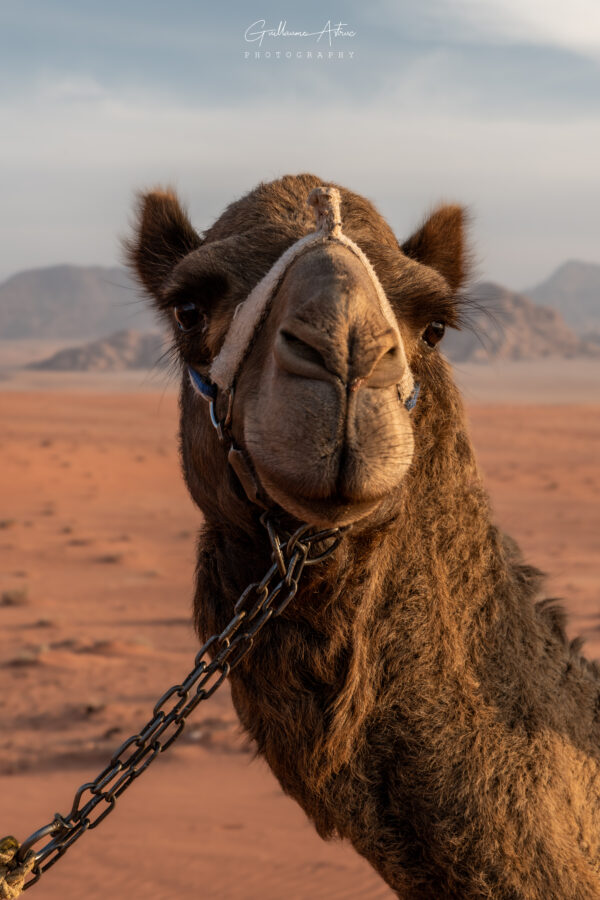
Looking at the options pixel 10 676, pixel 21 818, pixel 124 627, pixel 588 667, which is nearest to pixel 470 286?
pixel 588 667

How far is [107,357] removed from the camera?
358 feet

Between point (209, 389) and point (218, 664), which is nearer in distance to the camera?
point (218, 664)

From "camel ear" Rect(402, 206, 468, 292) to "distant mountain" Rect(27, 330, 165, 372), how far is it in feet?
326

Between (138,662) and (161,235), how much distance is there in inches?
334

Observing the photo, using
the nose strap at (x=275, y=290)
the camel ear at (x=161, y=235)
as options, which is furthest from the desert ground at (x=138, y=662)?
the nose strap at (x=275, y=290)

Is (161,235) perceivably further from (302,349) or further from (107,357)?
(107,357)

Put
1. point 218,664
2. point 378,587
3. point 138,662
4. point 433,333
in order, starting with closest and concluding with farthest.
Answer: point 218,664, point 378,587, point 433,333, point 138,662

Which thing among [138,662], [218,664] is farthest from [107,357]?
[218,664]

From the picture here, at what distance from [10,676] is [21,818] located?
3691mm

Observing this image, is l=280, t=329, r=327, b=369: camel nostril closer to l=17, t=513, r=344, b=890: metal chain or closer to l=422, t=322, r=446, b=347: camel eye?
l=17, t=513, r=344, b=890: metal chain

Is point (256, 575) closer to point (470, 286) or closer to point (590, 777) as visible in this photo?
point (590, 777)

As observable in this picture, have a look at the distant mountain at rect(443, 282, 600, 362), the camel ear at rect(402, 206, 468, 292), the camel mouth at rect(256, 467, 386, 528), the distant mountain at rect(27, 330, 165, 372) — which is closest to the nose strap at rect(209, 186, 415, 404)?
the camel mouth at rect(256, 467, 386, 528)

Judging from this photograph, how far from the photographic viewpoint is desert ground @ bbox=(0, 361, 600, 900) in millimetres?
7020

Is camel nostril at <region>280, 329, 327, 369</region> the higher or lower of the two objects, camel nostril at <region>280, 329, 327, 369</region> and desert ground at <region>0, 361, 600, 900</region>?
the higher
